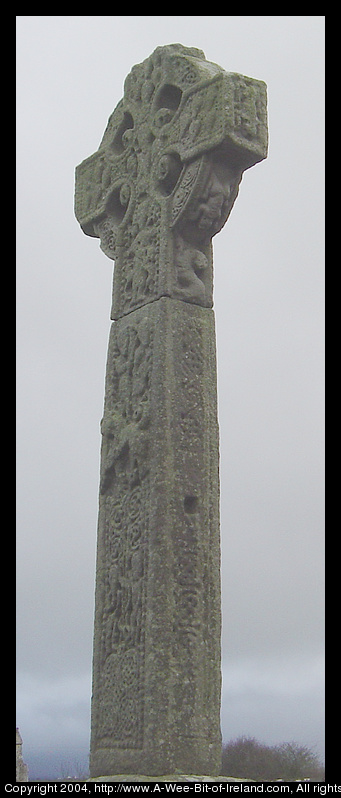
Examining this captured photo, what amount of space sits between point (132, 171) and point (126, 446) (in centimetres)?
200

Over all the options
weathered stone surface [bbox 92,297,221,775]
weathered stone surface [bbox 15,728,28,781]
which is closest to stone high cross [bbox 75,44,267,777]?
weathered stone surface [bbox 92,297,221,775]

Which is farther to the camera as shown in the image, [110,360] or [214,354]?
[110,360]

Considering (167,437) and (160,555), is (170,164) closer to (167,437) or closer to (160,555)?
(167,437)

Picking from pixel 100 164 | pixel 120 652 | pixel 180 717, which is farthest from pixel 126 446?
pixel 100 164

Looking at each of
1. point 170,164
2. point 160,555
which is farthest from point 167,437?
point 170,164

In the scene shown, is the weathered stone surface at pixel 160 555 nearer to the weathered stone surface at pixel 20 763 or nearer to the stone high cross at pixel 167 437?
the stone high cross at pixel 167 437

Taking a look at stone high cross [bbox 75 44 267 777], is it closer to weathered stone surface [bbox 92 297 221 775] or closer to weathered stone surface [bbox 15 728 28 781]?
weathered stone surface [bbox 92 297 221 775]

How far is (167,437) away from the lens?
6.68 m

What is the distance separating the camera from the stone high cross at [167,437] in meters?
6.34

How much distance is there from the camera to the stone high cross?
634 centimetres

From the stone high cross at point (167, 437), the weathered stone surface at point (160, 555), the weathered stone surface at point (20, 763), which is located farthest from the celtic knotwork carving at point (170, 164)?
the weathered stone surface at point (20, 763)

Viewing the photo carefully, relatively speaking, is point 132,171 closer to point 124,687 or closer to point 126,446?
point 126,446

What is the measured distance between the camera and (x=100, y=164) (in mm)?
8211

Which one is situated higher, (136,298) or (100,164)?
(100,164)
